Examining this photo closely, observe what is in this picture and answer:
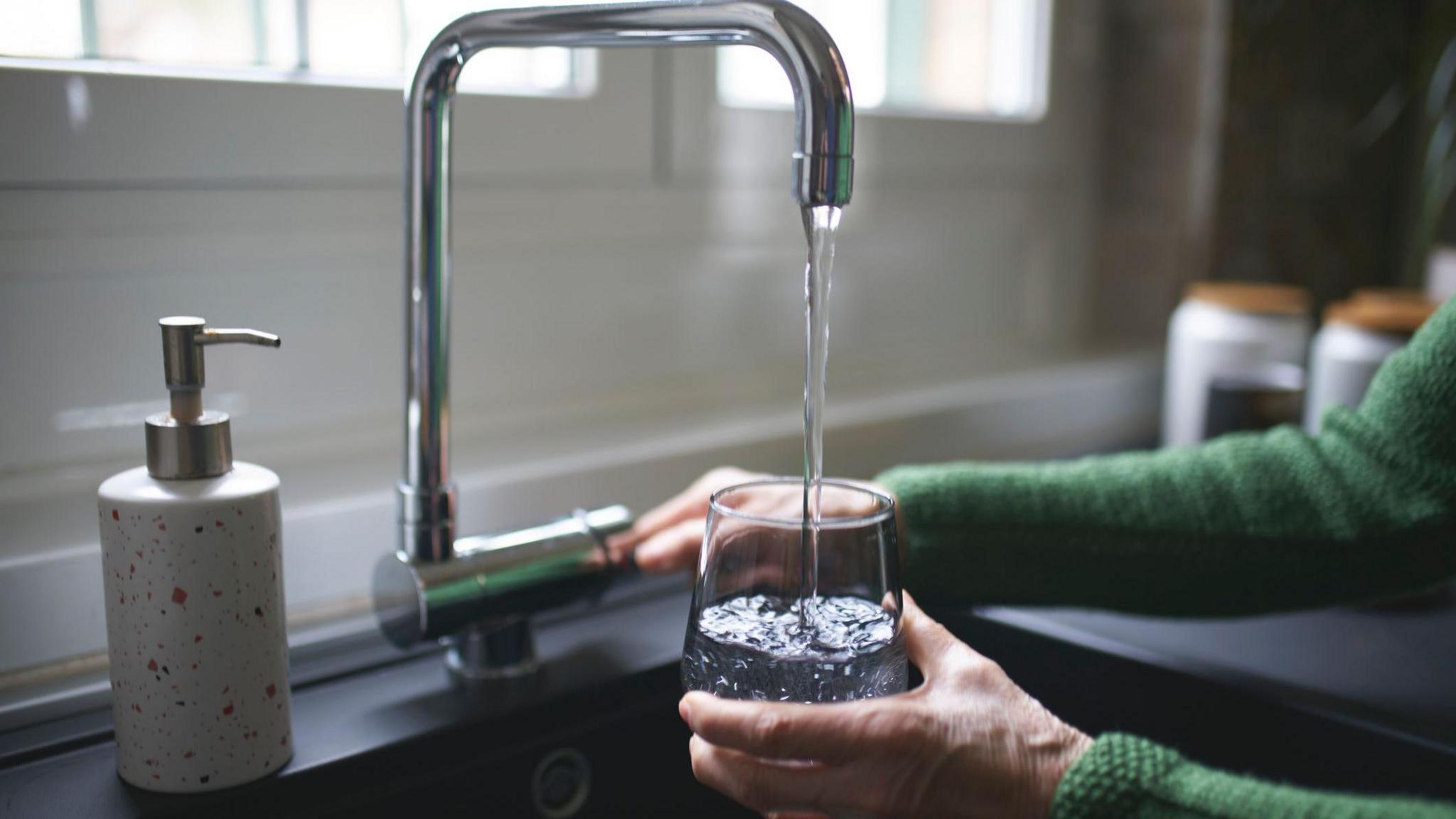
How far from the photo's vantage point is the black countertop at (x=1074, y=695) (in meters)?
0.63

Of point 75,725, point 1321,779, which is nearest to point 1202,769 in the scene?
point 1321,779

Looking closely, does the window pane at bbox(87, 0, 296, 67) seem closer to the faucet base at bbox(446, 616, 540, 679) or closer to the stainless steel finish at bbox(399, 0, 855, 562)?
the stainless steel finish at bbox(399, 0, 855, 562)

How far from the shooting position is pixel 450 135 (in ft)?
2.15

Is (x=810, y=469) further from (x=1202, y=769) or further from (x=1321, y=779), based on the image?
(x=1321, y=779)

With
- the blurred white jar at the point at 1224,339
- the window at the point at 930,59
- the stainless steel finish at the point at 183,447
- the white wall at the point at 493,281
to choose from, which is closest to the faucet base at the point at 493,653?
the white wall at the point at 493,281

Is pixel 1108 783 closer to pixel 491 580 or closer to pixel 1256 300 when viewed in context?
pixel 491 580

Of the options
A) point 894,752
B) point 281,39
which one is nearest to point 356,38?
point 281,39

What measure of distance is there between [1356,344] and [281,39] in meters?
0.94

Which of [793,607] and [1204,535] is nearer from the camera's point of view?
[793,607]

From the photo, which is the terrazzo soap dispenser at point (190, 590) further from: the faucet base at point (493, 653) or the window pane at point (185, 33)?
the window pane at point (185, 33)

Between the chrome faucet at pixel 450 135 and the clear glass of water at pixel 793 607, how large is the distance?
14 centimetres

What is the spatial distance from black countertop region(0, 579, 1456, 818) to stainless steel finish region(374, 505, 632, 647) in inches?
1.8

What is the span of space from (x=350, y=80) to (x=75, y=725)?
1.50ft

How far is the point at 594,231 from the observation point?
3.34ft
